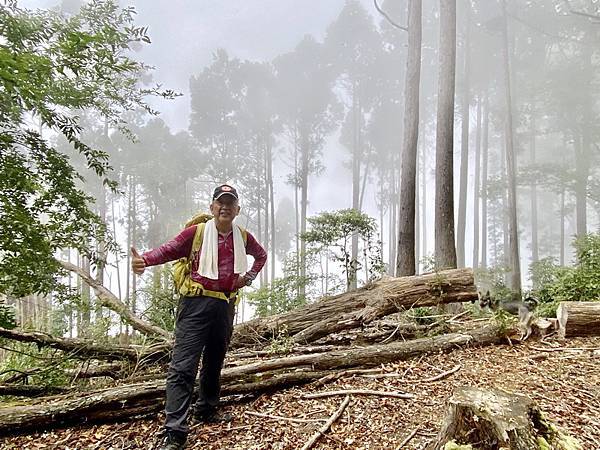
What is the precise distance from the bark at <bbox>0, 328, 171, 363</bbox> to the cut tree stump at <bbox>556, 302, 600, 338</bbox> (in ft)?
14.1

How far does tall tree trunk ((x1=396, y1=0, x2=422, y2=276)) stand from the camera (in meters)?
5.95

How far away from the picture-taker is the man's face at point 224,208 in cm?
242

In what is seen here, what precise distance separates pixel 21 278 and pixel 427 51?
20.0 meters

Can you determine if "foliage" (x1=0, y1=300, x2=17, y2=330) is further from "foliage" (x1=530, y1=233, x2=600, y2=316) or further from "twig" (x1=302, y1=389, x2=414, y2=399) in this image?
"foliage" (x1=530, y1=233, x2=600, y2=316)

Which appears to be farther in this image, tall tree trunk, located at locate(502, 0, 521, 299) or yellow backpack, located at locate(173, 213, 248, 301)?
tall tree trunk, located at locate(502, 0, 521, 299)

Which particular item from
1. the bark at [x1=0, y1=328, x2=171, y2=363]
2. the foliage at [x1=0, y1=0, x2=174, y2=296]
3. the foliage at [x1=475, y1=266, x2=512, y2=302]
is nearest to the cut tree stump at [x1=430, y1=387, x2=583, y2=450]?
the bark at [x1=0, y1=328, x2=171, y2=363]

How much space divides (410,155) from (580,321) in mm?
3667

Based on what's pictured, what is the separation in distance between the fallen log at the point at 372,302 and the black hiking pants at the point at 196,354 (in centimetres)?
153

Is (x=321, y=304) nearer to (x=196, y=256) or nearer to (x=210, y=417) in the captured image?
(x=210, y=417)

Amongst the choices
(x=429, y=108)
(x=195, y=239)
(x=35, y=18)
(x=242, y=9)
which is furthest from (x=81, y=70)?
(x=242, y=9)

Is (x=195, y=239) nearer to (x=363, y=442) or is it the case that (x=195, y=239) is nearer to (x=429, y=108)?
(x=363, y=442)

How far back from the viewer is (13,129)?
2.80m

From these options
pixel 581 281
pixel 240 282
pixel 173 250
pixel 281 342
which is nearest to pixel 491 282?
pixel 581 281

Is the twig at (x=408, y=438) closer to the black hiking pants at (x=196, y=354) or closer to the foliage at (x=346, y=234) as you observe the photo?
the black hiking pants at (x=196, y=354)
